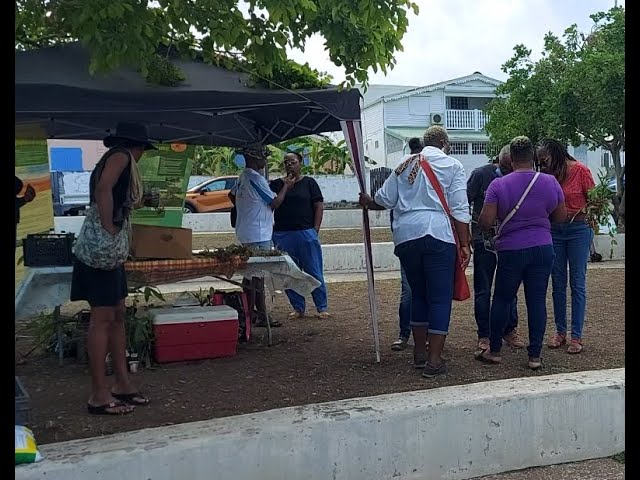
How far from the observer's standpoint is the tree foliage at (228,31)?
3953 millimetres

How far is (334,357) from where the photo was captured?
5559 mm

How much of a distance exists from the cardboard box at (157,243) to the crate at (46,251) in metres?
0.53

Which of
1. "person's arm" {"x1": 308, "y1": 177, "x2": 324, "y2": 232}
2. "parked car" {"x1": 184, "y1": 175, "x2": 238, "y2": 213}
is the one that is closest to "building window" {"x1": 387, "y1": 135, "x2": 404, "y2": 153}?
"parked car" {"x1": 184, "y1": 175, "x2": 238, "y2": 213}

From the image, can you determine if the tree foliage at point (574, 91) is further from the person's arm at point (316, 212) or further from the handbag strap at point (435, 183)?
the handbag strap at point (435, 183)

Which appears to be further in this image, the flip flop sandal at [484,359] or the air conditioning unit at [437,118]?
the air conditioning unit at [437,118]

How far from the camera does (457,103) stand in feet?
113

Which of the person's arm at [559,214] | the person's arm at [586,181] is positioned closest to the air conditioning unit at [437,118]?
the person's arm at [586,181]

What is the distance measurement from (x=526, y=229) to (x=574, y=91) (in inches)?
351

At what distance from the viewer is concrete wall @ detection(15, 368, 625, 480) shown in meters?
3.13

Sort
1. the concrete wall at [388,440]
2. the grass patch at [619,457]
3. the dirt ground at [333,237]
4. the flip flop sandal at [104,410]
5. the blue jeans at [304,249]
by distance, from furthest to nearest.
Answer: the dirt ground at [333,237], the blue jeans at [304,249], the flip flop sandal at [104,410], the grass patch at [619,457], the concrete wall at [388,440]

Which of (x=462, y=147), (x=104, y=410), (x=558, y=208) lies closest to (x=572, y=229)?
(x=558, y=208)

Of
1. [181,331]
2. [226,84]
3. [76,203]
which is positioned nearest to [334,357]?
[181,331]

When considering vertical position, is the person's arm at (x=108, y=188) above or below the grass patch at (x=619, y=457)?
above

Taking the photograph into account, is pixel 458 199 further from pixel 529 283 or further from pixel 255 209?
pixel 255 209
